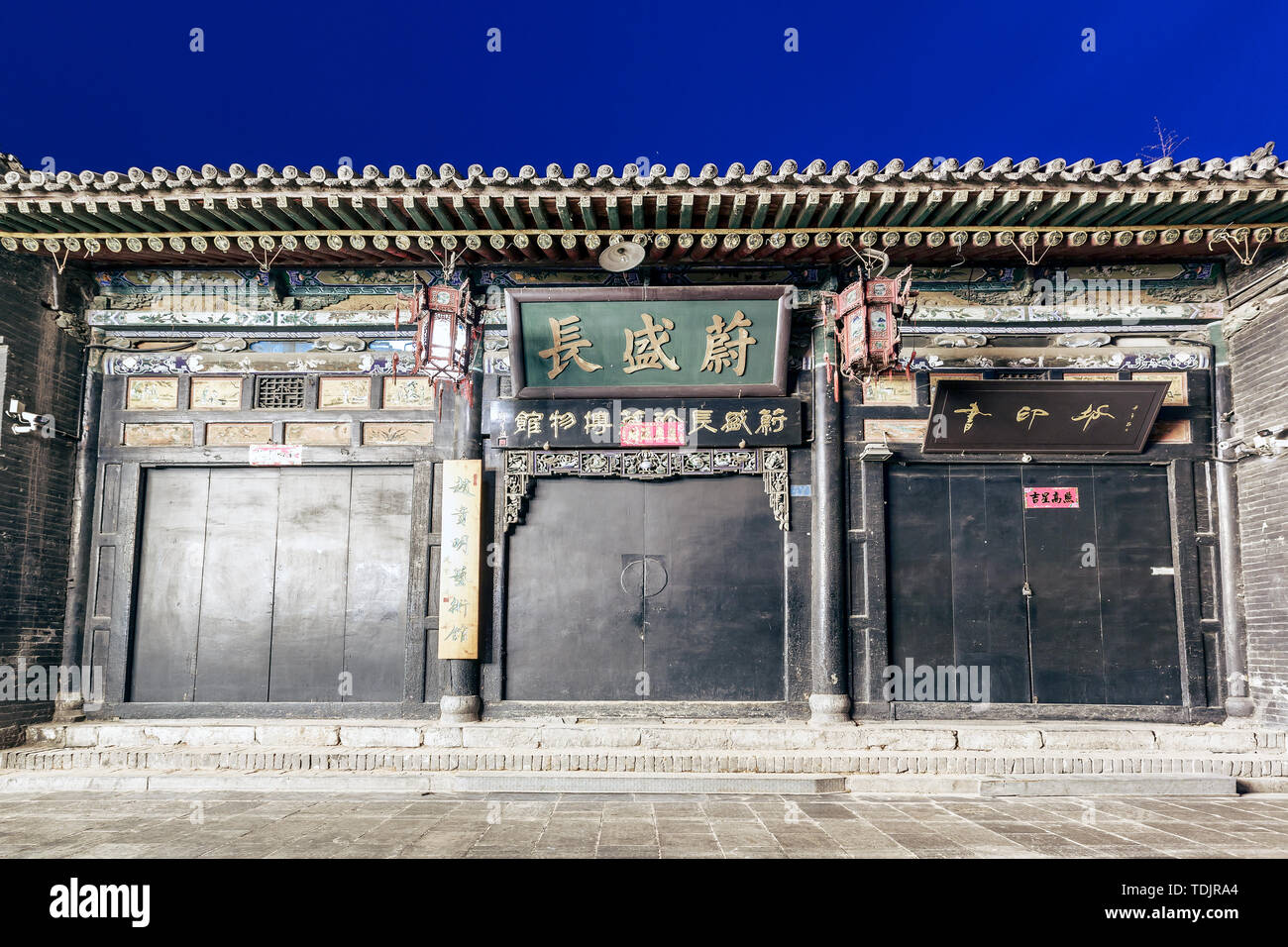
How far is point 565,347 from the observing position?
7.01 m

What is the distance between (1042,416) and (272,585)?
717cm

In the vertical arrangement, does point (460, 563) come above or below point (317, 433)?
below

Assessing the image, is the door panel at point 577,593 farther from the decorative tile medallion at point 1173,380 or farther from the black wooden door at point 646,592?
the decorative tile medallion at point 1173,380

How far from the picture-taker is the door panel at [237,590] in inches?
275

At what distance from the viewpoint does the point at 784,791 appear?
6020 millimetres

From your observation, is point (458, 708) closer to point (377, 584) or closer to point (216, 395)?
point (377, 584)

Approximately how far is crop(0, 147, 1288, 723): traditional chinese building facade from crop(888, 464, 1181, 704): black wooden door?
27mm

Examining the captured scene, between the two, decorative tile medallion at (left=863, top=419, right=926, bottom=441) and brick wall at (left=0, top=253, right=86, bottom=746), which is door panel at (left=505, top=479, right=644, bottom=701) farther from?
brick wall at (left=0, top=253, right=86, bottom=746)

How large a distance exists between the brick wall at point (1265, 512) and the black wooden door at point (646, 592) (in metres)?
4.08

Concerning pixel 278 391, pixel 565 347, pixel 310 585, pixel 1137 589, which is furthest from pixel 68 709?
pixel 1137 589

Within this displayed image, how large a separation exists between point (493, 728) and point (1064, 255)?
21.5 ft

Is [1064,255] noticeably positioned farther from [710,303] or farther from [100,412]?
[100,412]

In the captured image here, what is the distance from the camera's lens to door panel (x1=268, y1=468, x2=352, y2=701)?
6.96 metres
